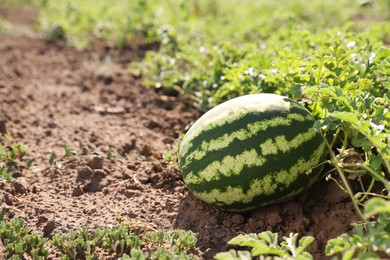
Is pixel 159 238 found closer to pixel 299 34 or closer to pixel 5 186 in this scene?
pixel 5 186

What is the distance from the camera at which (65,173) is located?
3791mm

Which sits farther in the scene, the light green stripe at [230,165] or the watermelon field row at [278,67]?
the light green stripe at [230,165]

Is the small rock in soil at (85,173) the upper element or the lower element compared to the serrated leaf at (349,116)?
lower

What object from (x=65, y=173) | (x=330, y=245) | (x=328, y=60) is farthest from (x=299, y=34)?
(x=330, y=245)

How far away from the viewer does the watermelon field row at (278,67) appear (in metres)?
2.57

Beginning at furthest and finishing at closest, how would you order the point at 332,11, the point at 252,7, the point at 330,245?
the point at 252,7 → the point at 332,11 → the point at 330,245

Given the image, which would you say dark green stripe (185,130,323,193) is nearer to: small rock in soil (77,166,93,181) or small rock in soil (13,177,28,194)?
small rock in soil (77,166,93,181)

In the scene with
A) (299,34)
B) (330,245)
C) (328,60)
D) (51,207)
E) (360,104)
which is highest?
(299,34)

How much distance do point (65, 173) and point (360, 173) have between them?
6.18 feet

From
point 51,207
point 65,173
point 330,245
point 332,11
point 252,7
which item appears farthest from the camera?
point 252,7

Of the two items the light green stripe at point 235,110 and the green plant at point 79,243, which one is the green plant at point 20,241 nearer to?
the green plant at point 79,243

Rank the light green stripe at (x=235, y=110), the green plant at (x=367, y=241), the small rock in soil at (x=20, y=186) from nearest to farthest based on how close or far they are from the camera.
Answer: the green plant at (x=367, y=241) → the light green stripe at (x=235, y=110) → the small rock in soil at (x=20, y=186)

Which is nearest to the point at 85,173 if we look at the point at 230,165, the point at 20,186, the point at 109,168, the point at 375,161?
the point at 109,168

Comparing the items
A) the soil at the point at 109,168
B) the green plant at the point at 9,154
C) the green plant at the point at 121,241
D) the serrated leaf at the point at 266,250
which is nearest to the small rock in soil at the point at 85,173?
the soil at the point at 109,168
